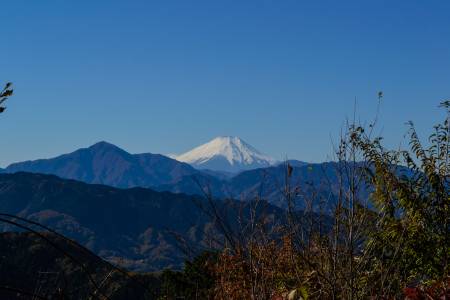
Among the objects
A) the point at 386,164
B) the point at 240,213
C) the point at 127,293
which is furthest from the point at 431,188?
the point at 127,293

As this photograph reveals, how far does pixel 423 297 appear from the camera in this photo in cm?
616

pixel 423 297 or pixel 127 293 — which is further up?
pixel 423 297

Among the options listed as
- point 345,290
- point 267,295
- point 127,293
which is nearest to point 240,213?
point 267,295

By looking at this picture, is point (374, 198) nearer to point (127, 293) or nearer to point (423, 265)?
point (423, 265)

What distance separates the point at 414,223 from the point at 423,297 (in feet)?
11.4

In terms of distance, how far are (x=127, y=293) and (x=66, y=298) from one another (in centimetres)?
13541

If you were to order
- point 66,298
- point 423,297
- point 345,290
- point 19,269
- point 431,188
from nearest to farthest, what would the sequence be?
point 66,298, point 345,290, point 423,297, point 431,188, point 19,269

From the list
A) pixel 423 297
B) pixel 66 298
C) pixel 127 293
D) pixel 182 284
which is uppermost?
pixel 66 298

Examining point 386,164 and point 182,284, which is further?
point 182,284

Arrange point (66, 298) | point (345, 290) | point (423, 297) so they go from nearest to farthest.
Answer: point (66, 298), point (345, 290), point (423, 297)

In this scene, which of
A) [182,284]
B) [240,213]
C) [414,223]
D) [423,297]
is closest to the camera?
[240,213]

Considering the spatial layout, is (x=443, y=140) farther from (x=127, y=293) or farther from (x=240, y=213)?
(x=127, y=293)

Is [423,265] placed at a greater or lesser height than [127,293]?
greater

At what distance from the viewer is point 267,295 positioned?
444cm
